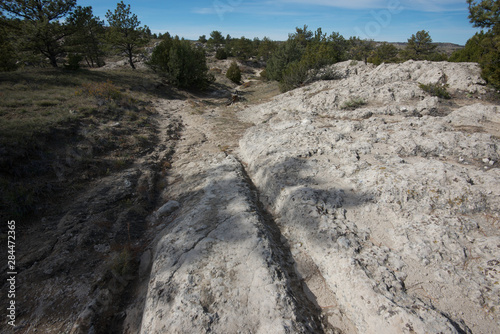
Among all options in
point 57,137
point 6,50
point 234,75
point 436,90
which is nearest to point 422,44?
point 234,75

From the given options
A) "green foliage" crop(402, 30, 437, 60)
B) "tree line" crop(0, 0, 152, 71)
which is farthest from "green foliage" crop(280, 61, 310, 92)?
"green foliage" crop(402, 30, 437, 60)

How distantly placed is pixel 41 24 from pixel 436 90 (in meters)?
28.4

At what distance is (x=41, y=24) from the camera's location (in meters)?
18.0

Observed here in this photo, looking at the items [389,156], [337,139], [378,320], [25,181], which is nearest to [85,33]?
[25,181]

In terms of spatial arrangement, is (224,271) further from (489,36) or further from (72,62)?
(72,62)

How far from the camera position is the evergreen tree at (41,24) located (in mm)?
18188

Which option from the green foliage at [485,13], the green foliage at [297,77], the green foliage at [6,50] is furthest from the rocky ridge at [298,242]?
the green foliage at [6,50]

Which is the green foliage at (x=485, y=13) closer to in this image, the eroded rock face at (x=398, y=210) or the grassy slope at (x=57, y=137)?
the eroded rock face at (x=398, y=210)

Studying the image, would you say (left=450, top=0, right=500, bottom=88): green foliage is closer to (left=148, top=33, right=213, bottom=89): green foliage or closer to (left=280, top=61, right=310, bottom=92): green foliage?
(left=280, top=61, right=310, bottom=92): green foliage

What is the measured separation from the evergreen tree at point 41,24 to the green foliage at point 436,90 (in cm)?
2792

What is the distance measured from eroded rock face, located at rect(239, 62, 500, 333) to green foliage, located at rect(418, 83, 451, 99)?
3.49ft

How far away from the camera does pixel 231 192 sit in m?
6.18

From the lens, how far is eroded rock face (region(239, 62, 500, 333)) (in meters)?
3.17

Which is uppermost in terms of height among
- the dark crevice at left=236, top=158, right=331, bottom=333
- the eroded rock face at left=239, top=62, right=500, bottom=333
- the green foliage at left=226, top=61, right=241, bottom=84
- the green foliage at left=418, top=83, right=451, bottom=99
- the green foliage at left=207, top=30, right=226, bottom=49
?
the green foliage at left=207, top=30, right=226, bottom=49
